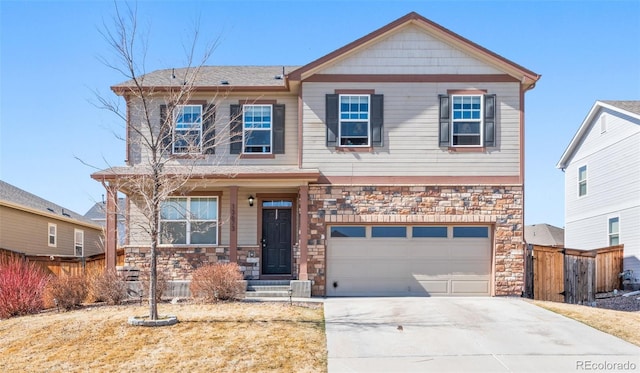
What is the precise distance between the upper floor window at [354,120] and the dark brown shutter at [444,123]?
1.59 meters

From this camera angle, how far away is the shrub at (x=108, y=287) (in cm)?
1365

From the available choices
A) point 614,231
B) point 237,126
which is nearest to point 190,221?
point 237,126

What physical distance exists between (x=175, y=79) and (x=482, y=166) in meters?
8.87

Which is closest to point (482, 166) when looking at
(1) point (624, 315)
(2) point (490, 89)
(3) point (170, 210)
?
(2) point (490, 89)

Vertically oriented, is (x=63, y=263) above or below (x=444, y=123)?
below

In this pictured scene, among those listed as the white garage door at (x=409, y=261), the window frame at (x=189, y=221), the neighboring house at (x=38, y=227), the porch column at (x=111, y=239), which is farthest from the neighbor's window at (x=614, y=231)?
the neighboring house at (x=38, y=227)

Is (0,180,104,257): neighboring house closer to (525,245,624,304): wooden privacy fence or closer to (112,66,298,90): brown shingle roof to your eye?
(112,66,298,90): brown shingle roof

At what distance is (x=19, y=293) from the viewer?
42.1 feet

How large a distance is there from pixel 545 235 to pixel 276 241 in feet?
79.5

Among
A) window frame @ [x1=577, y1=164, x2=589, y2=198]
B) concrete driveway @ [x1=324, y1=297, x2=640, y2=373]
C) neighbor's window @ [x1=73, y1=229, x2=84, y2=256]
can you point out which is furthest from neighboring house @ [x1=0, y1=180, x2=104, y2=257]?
window frame @ [x1=577, y1=164, x2=589, y2=198]

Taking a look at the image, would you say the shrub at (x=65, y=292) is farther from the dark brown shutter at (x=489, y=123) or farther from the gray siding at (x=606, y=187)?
the gray siding at (x=606, y=187)

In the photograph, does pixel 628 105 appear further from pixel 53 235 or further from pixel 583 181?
pixel 53 235

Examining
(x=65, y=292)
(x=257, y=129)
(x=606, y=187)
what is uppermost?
(x=257, y=129)

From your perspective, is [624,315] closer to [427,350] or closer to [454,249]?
[454,249]
